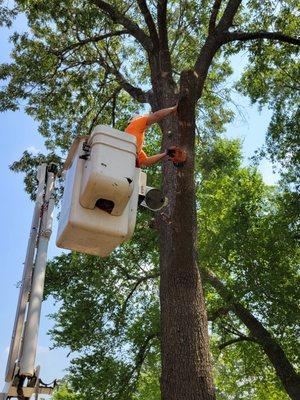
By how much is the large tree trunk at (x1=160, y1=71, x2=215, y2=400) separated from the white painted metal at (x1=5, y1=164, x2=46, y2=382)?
3.26 ft

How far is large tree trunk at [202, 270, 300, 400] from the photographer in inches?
371

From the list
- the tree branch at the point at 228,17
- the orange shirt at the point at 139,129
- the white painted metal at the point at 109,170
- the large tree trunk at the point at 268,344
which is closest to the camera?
the white painted metal at the point at 109,170

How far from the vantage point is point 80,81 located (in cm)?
1100

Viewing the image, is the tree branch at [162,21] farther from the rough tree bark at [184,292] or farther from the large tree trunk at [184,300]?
the large tree trunk at [184,300]

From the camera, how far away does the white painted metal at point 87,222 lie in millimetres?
3115

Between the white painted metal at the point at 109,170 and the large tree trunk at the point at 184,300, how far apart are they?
786 millimetres

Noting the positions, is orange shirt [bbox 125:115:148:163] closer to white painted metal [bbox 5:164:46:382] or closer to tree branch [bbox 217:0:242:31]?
white painted metal [bbox 5:164:46:382]

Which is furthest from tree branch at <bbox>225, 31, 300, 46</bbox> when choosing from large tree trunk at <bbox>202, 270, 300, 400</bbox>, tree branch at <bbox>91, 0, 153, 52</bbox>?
large tree trunk at <bbox>202, 270, 300, 400</bbox>

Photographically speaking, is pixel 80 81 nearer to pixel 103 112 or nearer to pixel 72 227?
pixel 103 112

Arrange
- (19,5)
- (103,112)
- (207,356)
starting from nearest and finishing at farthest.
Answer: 1. (207,356)
2. (19,5)
3. (103,112)

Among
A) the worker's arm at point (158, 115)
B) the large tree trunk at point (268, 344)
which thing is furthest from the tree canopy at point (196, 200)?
the worker's arm at point (158, 115)

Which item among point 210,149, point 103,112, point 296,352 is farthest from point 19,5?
point 296,352

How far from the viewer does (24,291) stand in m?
3.28

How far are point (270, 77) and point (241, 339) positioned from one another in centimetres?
633
